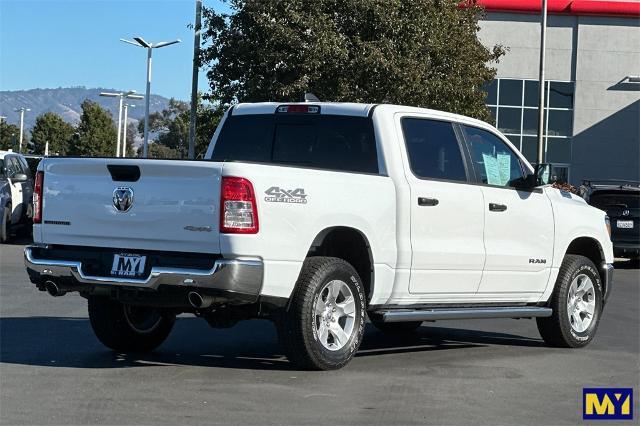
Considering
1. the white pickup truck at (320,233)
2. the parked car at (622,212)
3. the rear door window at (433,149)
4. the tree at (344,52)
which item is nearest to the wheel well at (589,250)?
the white pickup truck at (320,233)

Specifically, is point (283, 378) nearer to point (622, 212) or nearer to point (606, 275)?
point (606, 275)

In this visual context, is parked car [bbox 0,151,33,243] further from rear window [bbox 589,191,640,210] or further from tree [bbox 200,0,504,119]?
rear window [bbox 589,191,640,210]

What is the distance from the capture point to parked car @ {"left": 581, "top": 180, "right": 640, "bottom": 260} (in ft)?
73.5

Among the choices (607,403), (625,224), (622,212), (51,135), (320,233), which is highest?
(51,135)

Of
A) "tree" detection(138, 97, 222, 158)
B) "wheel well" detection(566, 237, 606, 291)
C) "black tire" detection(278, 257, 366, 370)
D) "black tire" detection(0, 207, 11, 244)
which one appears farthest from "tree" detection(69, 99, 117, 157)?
"black tire" detection(278, 257, 366, 370)

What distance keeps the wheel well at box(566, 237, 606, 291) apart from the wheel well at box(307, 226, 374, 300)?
2949 mm

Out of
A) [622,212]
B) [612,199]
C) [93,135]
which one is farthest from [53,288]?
[93,135]

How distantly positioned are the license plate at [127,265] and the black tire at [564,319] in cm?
423

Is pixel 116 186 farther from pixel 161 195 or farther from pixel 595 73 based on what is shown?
pixel 595 73

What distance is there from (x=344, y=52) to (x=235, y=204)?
20631 millimetres

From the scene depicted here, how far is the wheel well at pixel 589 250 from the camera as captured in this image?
1091cm

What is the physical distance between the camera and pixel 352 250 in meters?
8.75

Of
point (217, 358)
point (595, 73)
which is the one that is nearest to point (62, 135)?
point (595, 73)

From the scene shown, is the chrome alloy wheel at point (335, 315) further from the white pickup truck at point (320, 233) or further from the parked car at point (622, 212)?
the parked car at point (622, 212)
